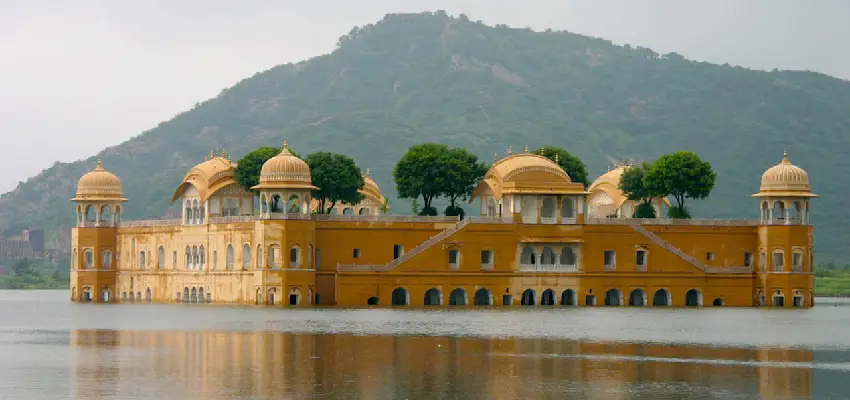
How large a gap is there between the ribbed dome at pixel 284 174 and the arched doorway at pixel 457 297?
27.4ft

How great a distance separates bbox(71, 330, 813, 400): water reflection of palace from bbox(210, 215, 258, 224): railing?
29512 millimetres

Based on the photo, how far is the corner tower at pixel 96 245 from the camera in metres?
92.7

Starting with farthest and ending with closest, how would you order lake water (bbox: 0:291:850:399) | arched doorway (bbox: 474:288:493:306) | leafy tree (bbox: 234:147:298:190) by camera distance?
leafy tree (bbox: 234:147:298:190)
arched doorway (bbox: 474:288:493:306)
lake water (bbox: 0:291:850:399)

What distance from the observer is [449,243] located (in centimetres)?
7969

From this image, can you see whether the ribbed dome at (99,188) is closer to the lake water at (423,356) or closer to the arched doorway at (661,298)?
the lake water at (423,356)

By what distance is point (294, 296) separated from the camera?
78562 millimetres

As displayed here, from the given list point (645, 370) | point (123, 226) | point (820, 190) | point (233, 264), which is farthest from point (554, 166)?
point (820, 190)

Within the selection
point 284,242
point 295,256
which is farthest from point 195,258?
point 284,242

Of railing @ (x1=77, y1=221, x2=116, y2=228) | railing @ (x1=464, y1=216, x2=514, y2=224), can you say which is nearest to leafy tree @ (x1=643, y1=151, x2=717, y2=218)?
railing @ (x1=464, y1=216, x2=514, y2=224)

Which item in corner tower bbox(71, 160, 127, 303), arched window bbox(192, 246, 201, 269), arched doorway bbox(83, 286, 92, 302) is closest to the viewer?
arched window bbox(192, 246, 201, 269)

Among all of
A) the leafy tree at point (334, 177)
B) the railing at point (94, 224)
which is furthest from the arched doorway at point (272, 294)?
the railing at point (94, 224)

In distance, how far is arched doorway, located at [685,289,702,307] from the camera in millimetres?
82188

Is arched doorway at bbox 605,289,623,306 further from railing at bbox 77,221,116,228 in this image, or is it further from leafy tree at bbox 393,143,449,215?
railing at bbox 77,221,116,228

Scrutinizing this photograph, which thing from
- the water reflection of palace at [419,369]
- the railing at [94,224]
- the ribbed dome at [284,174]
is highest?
the ribbed dome at [284,174]
